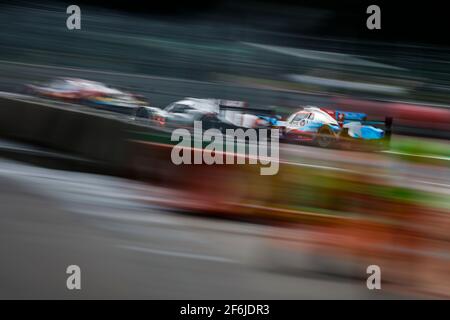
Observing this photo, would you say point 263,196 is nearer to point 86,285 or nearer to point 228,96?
point 86,285

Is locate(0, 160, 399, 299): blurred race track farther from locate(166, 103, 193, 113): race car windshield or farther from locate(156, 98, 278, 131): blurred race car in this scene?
locate(166, 103, 193, 113): race car windshield

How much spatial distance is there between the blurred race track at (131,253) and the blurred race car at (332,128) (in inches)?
101

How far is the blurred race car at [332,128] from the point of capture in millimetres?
8242

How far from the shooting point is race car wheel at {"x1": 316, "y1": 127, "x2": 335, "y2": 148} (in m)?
7.97

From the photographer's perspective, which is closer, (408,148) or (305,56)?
(408,148)

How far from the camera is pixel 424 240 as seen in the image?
469 centimetres

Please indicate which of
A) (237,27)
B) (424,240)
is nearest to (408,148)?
(424,240)

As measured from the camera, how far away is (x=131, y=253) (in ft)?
16.2

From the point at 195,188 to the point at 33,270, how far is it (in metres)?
2.48

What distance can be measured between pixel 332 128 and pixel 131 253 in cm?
455

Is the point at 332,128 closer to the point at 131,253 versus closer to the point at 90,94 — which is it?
the point at 90,94

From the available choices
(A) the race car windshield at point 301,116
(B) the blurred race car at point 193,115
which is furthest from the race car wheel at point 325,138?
(B) the blurred race car at point 193,115

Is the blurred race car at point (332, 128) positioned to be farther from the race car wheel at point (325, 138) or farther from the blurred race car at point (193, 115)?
the blurred race car at point (193, 115)

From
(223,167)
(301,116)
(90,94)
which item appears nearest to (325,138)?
(301,116)
